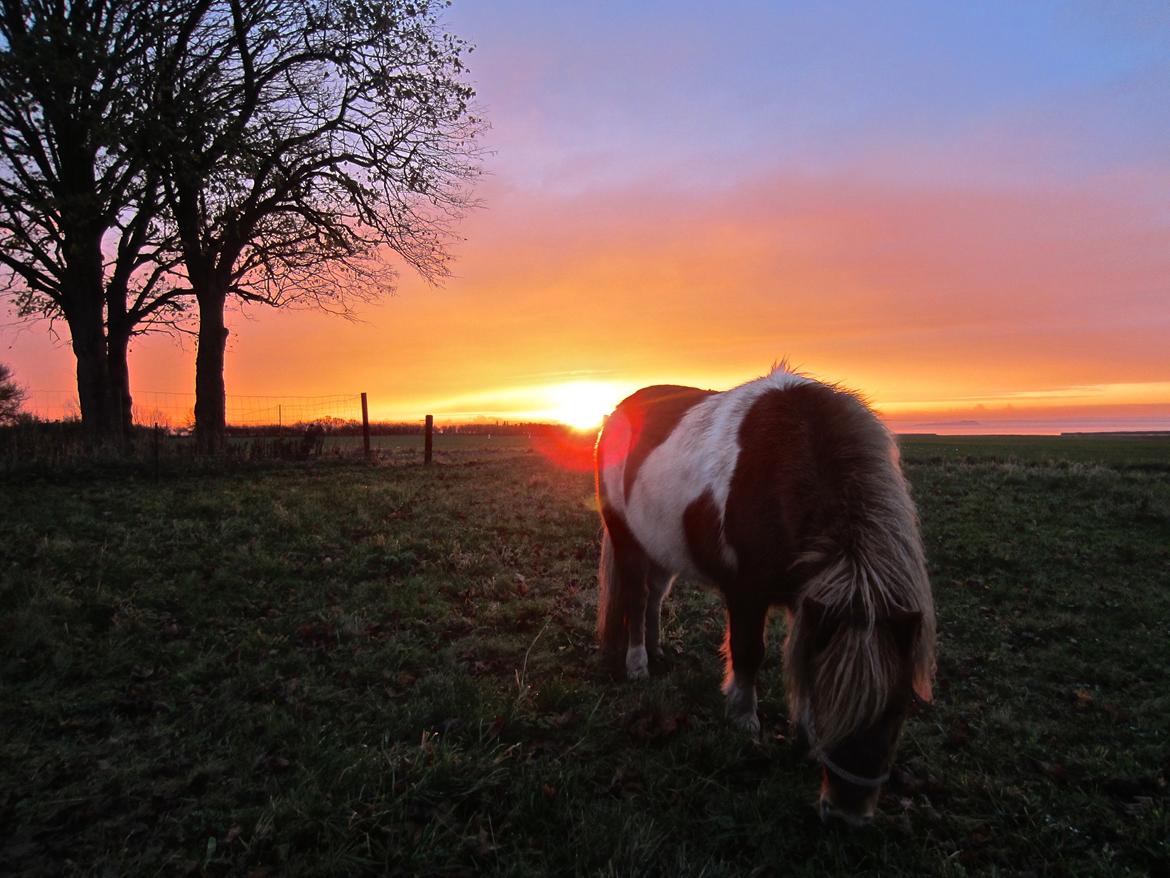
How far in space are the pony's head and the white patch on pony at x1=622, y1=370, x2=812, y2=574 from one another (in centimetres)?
89

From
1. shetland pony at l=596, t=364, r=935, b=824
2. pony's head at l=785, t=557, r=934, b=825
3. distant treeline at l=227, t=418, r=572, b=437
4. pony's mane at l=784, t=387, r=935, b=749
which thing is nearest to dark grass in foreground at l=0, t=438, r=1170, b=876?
pony's head at l=785, t=557, r=934, b=825

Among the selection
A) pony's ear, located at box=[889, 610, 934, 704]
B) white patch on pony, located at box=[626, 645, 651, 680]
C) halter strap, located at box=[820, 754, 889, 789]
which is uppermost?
pony's ear, located at box=[889, 610, 934, 704]

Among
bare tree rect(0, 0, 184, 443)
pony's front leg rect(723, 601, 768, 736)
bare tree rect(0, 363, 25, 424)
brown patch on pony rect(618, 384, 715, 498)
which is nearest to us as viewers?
pony's front leg rect(723, 601, 768, 736)

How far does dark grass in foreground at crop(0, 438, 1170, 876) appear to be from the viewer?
9.44 feet

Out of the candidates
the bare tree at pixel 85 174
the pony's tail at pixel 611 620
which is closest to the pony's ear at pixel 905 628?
the pony's tail at pixel 611 620

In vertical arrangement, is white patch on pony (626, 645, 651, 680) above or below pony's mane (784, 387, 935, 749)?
below

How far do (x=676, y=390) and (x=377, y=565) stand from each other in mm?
A: 4278

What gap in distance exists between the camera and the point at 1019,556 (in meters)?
8.24

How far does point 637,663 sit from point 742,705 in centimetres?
115

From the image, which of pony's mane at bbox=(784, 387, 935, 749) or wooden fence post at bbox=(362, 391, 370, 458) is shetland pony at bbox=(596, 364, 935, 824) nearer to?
pony's mane at bbox=(784, 387, 935, 749)

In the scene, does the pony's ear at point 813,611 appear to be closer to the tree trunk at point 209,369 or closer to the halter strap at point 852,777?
the halter strap at point 852,777

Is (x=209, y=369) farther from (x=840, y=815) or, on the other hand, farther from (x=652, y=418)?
(x=840, y=815)

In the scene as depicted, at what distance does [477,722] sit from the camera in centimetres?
378

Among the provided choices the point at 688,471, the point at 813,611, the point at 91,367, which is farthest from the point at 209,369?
the point at 813,611
